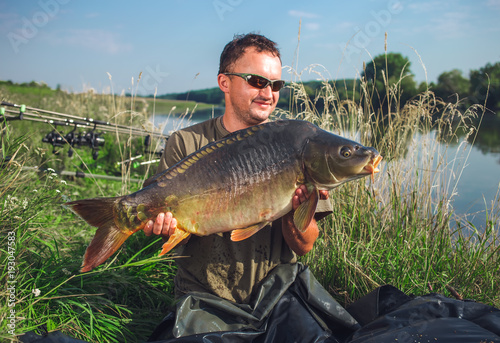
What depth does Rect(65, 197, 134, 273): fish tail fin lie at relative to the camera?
1.98m

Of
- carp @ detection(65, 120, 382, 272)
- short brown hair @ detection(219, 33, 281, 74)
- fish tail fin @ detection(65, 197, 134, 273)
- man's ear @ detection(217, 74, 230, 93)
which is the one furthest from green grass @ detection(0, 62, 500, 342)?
short brown hair @ detection(219, 33, 281, 74)

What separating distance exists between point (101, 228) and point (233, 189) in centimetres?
68

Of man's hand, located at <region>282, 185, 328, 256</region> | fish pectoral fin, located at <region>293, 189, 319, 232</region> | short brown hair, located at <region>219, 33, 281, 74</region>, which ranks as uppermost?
short brown hair, located at <region>219, 33, 281, 74</region>

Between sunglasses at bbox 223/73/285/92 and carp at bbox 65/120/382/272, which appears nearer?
carp at bbox 65/120/382/272

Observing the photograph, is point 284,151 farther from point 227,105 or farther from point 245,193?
point 227,105

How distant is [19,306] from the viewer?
216cm

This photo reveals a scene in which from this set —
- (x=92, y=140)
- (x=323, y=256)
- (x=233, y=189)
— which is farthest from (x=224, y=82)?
(x=92, y=140)

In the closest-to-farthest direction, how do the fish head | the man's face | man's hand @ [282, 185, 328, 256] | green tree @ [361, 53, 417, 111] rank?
Result: 1. the fish head
2. man's hand @ [282, 185, 328, 256]
3. the man's face
4. green tree @ [361, 53, 417, 111]

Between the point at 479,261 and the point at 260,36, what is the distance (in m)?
2.35

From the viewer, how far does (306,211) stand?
1979 mm

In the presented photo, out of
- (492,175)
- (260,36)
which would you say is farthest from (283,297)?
(492,175)

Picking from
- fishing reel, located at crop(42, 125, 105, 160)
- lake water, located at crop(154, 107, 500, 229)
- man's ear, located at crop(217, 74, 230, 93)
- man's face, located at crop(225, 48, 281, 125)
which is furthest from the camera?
lake water, located at crop(154, 107, 500, 229)

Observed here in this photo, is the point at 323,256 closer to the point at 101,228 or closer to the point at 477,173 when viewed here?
the point at 101,228

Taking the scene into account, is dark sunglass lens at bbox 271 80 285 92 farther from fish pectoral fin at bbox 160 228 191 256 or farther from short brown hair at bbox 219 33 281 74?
fish pectoral fin at bbox 160 228 191 256
